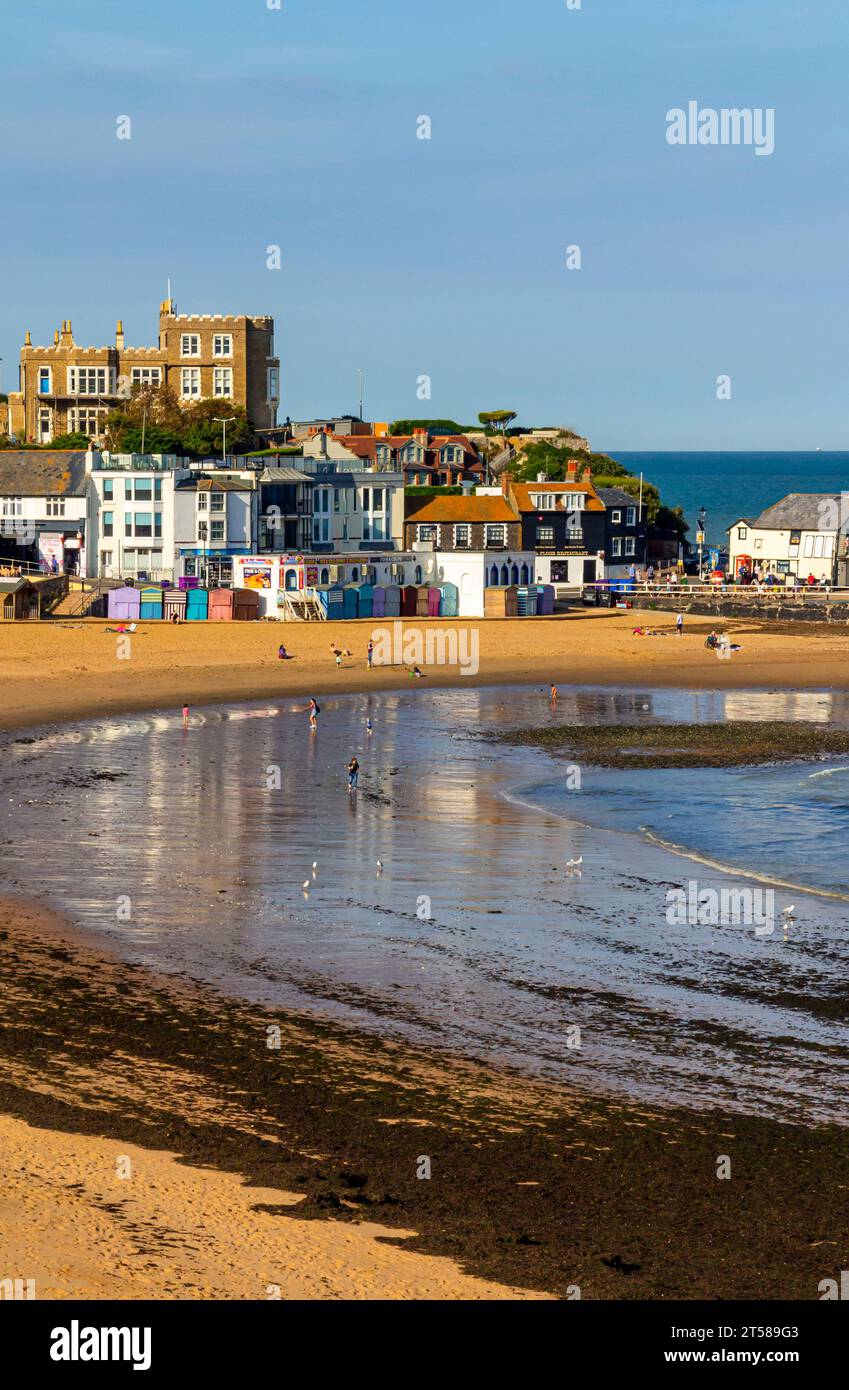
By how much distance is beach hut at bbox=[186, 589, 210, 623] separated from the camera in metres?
88.8

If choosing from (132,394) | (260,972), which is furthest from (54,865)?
(132,394)

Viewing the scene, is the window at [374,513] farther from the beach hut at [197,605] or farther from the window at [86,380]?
the window at [86,380]

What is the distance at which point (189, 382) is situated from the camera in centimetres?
14075

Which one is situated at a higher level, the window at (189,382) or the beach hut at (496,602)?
the window at (189,382)

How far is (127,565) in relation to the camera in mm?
97938

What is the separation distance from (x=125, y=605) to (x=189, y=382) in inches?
2247

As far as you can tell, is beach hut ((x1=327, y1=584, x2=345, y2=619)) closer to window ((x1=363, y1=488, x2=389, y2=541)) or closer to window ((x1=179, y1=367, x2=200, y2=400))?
window ((x1=363, y1=488, x2=389, y2=541))

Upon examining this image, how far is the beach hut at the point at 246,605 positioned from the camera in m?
89.4

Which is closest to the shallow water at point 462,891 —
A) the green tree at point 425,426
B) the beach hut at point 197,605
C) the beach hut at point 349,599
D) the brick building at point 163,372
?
the beach hut at point 197,605

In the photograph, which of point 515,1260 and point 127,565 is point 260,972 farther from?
point 127,565

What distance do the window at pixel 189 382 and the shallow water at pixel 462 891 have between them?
8749cm

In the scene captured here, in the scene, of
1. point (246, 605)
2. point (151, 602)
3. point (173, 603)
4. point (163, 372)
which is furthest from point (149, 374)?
point (151, 602)

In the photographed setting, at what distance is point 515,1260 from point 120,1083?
6972 mm

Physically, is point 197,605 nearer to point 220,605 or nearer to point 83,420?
point 220,605
